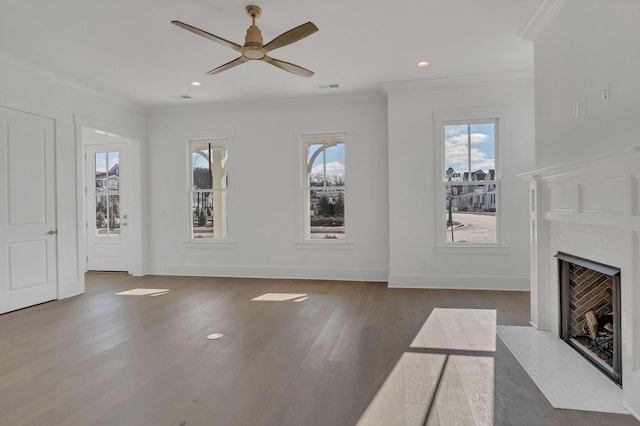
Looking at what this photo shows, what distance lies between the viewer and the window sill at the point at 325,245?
6.01m

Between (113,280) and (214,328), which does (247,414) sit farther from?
(113,280)

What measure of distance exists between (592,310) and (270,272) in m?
4.52

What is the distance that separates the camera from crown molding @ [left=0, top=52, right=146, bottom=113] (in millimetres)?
4270

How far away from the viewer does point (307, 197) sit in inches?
247

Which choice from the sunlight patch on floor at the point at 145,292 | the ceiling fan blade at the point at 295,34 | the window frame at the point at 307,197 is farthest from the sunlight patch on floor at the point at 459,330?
the sunlight patch on floor at the point at 145,292

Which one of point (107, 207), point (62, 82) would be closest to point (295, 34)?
point (62, 82)

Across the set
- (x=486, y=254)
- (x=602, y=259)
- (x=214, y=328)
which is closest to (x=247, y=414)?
(x=214, y=328)

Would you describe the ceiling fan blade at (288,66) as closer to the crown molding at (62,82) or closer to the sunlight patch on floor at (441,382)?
the sunlight patch on floor at (441,382)

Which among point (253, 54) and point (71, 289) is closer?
point (253, 54)

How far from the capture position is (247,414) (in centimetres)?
211

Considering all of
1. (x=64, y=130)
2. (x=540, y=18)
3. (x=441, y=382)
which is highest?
(x=540, y=18)

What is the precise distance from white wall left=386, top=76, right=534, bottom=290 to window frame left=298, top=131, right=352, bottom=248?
823mm

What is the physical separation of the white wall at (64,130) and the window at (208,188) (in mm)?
1697

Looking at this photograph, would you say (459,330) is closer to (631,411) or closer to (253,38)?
(631,411)
